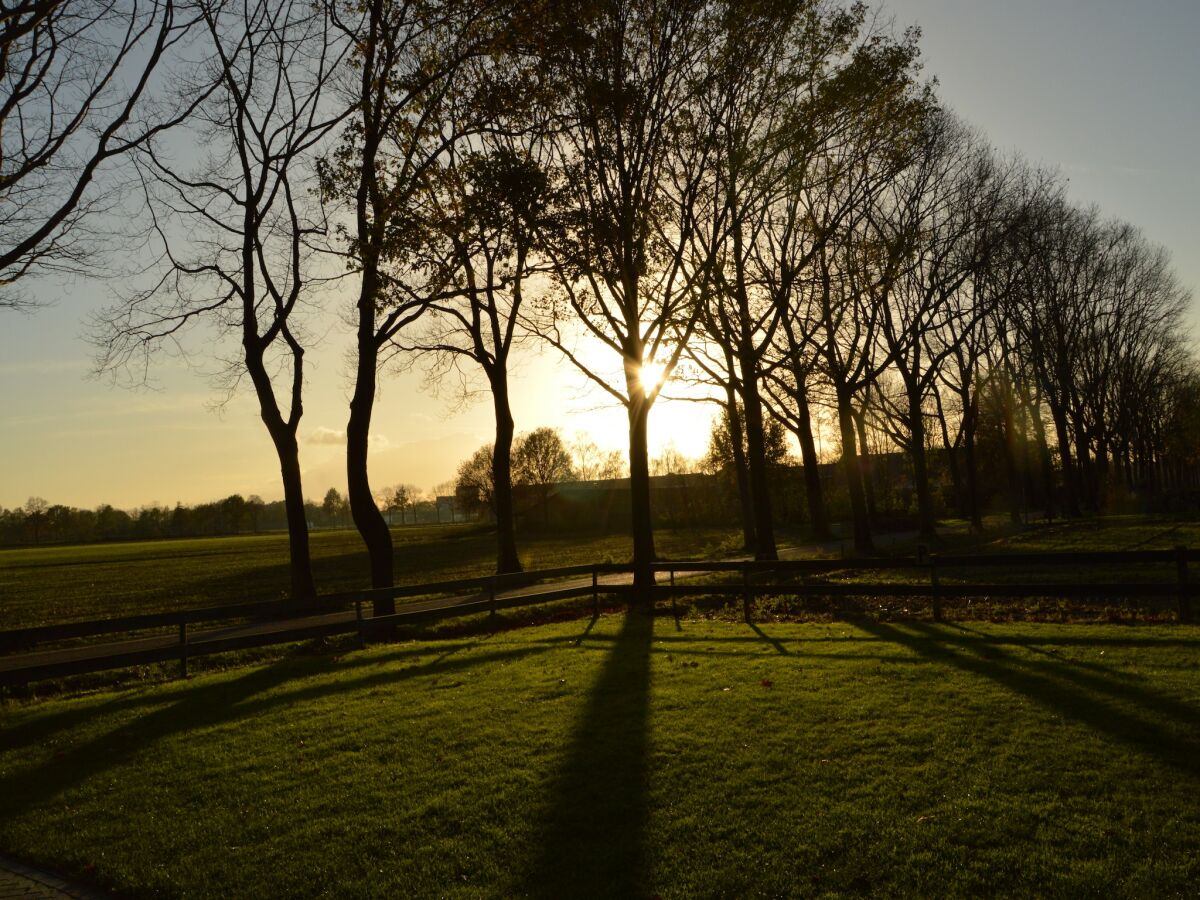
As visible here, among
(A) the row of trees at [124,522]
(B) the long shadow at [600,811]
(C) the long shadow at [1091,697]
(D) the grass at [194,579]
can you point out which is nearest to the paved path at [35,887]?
(B) the long shadow at [600,811]

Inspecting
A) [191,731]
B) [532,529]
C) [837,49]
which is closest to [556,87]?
[837,49]

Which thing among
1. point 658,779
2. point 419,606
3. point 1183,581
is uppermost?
point 1183,581

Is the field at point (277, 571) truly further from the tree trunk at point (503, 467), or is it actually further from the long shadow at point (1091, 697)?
the long shadow at point (1091, 697)

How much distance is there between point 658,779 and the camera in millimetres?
7230

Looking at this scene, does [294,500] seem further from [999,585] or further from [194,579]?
[194,579]

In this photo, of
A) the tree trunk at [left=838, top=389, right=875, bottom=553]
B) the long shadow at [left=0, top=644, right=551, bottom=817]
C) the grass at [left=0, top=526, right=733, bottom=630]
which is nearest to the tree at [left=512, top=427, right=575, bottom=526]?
the grass at [left=0, top=526, right=733, bottom=630]

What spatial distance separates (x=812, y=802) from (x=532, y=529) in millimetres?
Answer: 81111

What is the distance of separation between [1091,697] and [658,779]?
4.95 m

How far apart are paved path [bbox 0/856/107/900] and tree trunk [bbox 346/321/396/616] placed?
507 inches

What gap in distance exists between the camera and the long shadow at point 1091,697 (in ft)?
23.8

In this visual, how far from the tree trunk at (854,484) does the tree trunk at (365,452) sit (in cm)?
1952

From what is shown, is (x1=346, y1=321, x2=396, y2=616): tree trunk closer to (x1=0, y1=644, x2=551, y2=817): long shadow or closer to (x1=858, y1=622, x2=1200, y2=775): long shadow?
(x1=0, y1=644, x2=551, y2=817): long shadow

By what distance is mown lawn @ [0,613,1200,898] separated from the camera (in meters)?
5.50

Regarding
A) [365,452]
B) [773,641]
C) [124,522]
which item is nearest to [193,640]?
[365,452]
